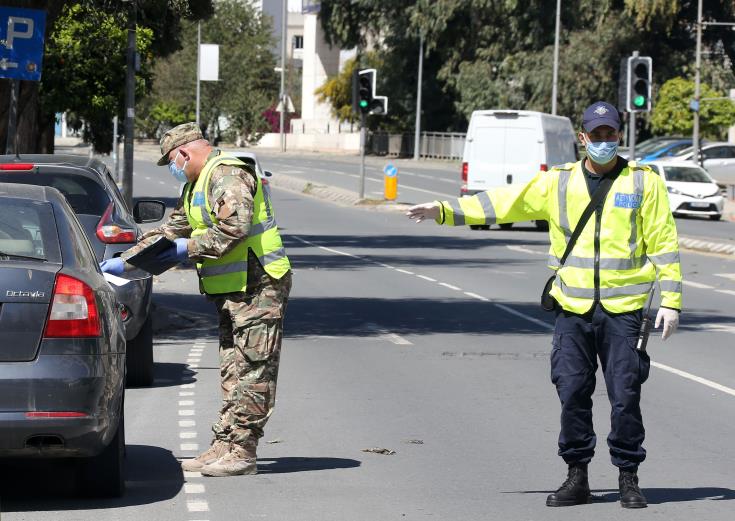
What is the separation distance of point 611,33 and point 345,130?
4003 centimetres

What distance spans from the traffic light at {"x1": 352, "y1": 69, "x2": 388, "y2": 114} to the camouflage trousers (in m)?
32.5

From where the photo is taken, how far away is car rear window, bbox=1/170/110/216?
37.3 ft

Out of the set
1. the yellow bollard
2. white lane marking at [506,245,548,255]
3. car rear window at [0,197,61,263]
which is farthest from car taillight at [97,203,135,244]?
the yellow bollard

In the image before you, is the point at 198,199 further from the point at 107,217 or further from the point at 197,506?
the point at 107,217

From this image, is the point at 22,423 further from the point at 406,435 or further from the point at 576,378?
the point at 406,435

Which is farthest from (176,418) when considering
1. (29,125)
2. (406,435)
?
(29,125)

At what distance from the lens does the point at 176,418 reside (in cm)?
1022

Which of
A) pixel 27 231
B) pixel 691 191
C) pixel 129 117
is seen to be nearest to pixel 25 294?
pixel 27 231

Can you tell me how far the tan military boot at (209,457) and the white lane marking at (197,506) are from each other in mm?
715

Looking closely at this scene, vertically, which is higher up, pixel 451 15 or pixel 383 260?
pixel 451 15

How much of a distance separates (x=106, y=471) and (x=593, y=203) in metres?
2.52

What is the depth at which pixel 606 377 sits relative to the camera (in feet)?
24.8

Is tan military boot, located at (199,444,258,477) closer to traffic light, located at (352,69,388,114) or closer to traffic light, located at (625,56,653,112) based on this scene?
traffic light, located at (625,56,653,112)

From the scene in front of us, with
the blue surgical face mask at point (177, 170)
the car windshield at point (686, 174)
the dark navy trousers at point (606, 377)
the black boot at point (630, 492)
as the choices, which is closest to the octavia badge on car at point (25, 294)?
the blue surgical face mask at point (177, 170)
